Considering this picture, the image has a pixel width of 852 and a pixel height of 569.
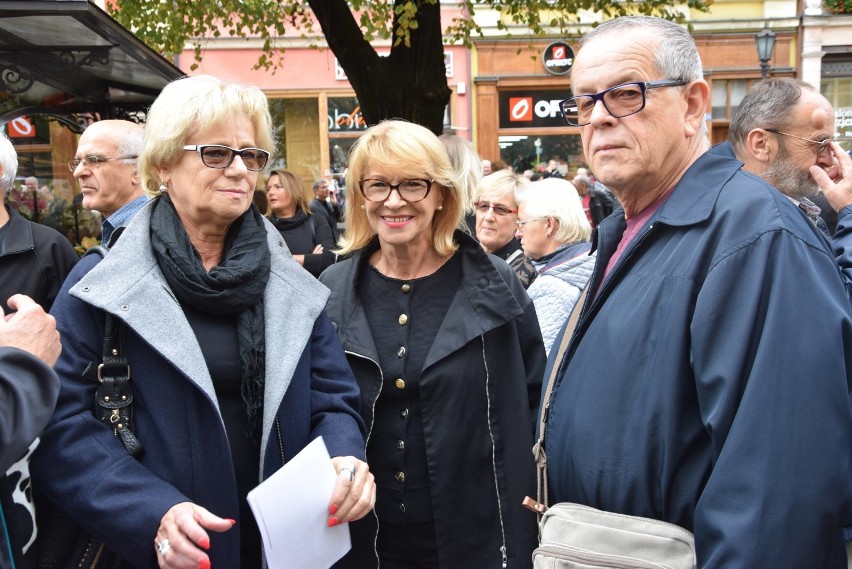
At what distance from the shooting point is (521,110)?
1759 centimetres

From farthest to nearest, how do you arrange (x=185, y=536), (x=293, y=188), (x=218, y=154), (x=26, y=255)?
(x=293, y=188), (x=26, y=255), (x=218, y=154), (x=185, y=536)

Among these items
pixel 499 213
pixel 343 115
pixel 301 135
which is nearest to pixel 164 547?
pixel 499 213

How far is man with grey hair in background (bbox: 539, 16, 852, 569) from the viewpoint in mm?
1364

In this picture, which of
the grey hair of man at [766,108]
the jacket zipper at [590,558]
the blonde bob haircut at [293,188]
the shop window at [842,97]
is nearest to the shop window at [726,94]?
the shop window at [842,97]

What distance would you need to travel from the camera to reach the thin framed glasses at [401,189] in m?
2.65

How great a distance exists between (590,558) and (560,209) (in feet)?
7.85

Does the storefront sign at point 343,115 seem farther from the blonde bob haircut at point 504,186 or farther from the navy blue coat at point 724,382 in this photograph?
the navy blue coat at point 724,382

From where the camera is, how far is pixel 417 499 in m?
2.53

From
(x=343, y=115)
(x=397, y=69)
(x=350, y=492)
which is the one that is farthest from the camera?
(x=343, y=115)

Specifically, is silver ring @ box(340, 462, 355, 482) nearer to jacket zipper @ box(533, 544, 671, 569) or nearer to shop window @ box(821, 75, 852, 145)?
jacket zipper @ box(533, 544, 671, 569)

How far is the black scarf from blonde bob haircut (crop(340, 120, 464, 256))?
0.66 meters

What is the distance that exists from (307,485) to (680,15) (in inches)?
338

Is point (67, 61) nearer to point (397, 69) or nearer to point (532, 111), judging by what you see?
point (397, 69)

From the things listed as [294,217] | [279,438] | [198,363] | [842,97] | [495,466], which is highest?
[842,97]
